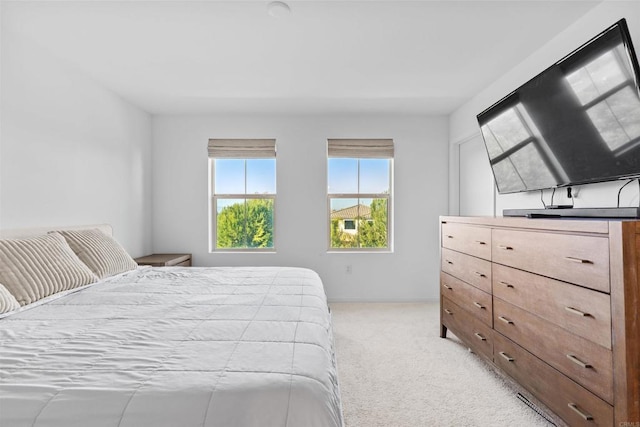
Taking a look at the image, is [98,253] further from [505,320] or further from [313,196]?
[505,320]

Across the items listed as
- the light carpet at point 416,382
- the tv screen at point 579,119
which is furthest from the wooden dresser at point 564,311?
the tv screen at point 579,119

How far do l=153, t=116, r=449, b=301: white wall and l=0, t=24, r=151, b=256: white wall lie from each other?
441 mm

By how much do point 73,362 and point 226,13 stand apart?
2.02m

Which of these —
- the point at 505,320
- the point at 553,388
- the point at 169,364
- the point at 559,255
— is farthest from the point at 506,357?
the point at 169,364

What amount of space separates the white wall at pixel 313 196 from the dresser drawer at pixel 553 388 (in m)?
2.17

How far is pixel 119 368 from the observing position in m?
1.00

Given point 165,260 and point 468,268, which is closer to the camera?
point 468,268

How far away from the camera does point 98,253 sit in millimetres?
2379

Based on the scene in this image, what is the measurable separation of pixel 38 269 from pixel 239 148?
2.66 metres

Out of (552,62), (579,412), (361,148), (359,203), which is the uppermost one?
(552,62)

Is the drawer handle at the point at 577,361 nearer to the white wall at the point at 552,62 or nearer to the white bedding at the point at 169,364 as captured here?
the white wall at the point at 552,62

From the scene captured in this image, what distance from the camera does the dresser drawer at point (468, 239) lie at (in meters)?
2.28

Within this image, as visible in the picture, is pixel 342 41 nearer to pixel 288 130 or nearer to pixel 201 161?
pixel 288 130

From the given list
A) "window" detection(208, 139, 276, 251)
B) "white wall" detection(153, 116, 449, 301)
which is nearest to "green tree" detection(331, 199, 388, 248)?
"white wall" detection(153, 116, 449, 301)
